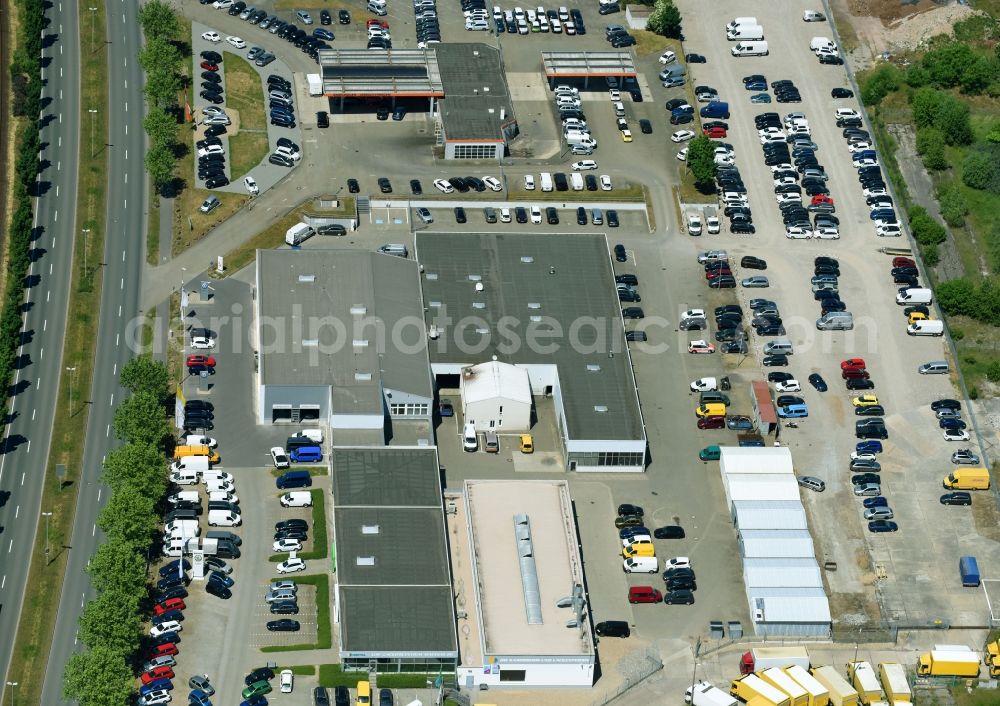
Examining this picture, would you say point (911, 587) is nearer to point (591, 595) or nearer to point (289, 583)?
point (591, 595)

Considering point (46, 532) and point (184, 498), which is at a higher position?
point (184, 498)

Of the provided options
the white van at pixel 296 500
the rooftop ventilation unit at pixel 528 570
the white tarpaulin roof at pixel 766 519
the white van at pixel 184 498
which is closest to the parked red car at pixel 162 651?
the white van at pixel 184 498

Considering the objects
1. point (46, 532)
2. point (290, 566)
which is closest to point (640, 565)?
point (290, 566)

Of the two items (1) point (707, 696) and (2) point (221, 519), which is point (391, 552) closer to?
(2) point (221, 519)

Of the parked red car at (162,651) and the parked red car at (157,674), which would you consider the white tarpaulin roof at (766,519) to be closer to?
the parked red car at (162,651)

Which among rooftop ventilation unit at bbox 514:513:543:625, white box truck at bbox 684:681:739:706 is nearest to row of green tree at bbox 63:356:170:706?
rooftop ventilation unit at bbox 514:513:543:625

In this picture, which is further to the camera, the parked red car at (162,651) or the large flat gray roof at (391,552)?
the parked red car at (162,651)
